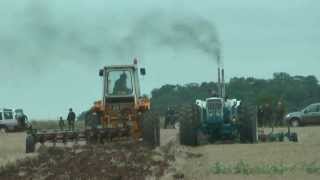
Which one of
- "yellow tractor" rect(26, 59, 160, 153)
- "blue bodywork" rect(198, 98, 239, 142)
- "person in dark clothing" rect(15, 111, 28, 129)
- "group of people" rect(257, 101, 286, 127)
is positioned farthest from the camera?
"person in dark clothing" rect(15, 111, 28, 129)

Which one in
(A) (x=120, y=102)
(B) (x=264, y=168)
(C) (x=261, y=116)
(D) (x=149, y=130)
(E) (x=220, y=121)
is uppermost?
(C) (x=261, y=116)

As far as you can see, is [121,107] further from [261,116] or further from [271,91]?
[271,91]

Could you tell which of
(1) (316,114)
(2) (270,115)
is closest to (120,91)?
(2) (270,115)

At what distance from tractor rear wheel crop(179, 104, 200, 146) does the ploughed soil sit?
15.2 feet

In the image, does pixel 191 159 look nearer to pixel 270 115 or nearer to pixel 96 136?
pixel 96 136

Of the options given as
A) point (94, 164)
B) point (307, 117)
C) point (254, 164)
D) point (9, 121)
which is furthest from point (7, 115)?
point (254, 164)

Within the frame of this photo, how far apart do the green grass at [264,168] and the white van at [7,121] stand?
188 feet

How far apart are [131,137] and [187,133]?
2.52m

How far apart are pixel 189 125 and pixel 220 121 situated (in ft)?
6.14

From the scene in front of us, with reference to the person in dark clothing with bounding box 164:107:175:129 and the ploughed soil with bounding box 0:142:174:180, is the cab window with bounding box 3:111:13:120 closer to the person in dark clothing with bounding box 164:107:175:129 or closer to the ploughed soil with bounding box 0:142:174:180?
the person in dark clothing with bounding box 164:107:175:129

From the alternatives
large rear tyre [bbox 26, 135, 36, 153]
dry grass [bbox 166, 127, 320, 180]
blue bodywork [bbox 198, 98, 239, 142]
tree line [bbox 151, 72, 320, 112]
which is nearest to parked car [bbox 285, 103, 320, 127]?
tree line [bbox 151, 72, 320, 112]

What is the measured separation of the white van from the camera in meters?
76.5

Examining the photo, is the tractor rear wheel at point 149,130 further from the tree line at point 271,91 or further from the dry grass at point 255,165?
the tree line at point 271,91

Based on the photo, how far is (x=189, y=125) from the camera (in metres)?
34.5
